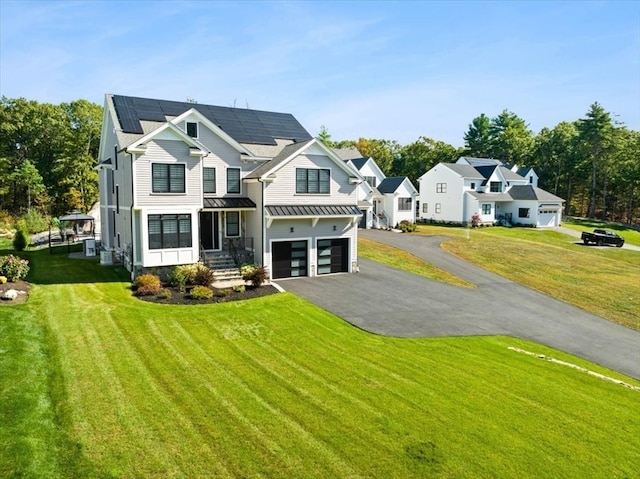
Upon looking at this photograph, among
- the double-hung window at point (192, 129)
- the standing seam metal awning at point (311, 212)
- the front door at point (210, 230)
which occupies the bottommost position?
the front door at point (210, 230)

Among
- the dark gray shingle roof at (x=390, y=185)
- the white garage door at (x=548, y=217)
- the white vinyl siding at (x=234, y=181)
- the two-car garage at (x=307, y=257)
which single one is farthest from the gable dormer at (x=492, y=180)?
the white vinyl siding at (x=234, y=181)

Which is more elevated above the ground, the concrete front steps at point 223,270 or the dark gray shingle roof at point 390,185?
the dark gray shingle roof at point 390,185

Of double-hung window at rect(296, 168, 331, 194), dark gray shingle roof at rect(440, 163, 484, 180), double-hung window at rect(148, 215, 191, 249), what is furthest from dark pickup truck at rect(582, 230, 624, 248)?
double-hung window at rect(148, 215, 191, 249)

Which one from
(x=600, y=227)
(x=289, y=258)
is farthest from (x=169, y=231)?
(x=600, y=227)

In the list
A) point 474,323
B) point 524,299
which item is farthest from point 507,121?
point 474,323

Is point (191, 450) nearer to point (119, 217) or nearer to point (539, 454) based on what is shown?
point (539, 454)

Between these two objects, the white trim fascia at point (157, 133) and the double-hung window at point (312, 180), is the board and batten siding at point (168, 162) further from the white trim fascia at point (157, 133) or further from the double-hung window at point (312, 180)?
the double-hung window at point (312, 180)
